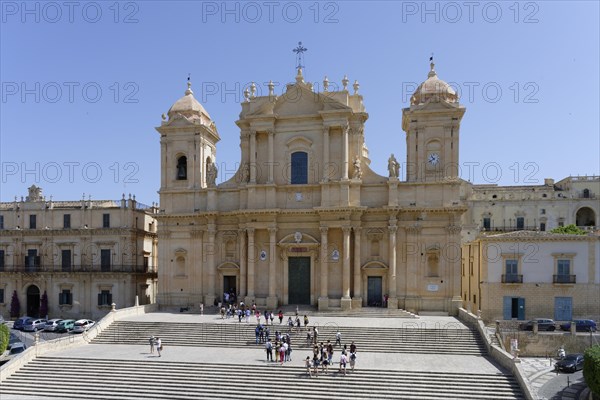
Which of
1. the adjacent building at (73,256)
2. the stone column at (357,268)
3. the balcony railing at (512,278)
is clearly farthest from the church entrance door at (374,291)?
the adjacent building at (73,256)

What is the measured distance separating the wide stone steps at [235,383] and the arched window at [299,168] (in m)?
15.8

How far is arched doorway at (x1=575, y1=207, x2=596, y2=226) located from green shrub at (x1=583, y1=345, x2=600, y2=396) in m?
43.4

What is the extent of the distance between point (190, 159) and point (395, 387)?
24.2 metres

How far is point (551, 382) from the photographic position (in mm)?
24641

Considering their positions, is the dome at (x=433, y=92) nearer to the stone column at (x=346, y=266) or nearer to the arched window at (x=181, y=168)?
the stone column at (x=346, y=266)

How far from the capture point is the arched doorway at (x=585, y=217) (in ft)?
191

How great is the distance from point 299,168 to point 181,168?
10045 mm

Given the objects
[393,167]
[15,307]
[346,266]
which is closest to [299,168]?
[393,167]

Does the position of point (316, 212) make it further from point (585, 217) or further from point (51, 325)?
point (585, 217)

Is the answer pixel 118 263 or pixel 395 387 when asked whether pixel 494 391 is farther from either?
pixel 118 263

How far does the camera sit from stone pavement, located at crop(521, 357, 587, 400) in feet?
74.4

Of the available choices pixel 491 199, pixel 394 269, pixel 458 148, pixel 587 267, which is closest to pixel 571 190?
pixel 491 199

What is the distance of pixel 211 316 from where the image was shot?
3347 cm

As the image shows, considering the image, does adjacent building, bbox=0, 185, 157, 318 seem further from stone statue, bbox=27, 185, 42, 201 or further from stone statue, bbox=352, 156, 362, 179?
stone statue, bbox=352, 156, 362, 179
